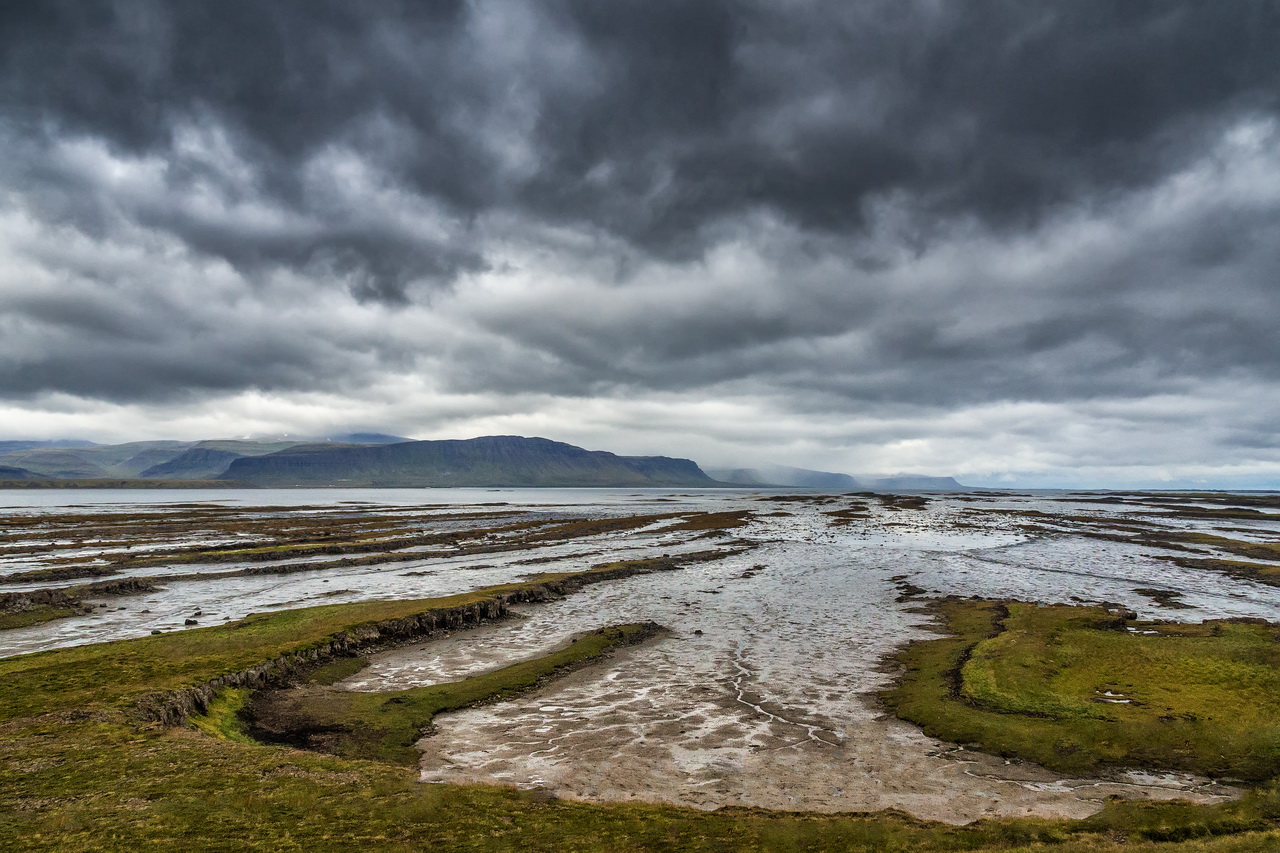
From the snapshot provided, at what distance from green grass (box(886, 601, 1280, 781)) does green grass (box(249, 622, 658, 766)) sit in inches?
643

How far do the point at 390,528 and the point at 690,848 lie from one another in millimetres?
103749

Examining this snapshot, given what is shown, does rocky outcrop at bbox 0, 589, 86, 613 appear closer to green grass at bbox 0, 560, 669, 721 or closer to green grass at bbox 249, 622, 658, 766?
green grass at bbox 0, 560, 669, 721

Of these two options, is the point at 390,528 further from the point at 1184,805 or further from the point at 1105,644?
the point at 1184,805

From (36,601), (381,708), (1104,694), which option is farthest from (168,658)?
(1104,694)

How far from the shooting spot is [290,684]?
87.0ft

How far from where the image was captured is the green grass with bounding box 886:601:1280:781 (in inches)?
711

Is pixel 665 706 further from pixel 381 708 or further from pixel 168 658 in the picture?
pixel 168 658

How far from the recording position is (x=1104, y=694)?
76.1ft

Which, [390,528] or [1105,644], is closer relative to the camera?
[1105,644]

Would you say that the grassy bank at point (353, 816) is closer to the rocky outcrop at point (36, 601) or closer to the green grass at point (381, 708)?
the green grass at point (381, 708)

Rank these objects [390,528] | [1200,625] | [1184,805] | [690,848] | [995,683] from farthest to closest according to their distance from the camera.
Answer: [390,528], [1200,625], [995,683], [1184,805], [690,848]

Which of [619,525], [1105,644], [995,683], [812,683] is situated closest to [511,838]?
[812,683]

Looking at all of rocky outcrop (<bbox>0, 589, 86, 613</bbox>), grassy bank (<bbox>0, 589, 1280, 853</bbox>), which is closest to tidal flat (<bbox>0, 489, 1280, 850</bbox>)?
grassy bank (<bbox>0, 589, 1280, 853</bbox>)

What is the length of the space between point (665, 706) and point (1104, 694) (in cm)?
1697
